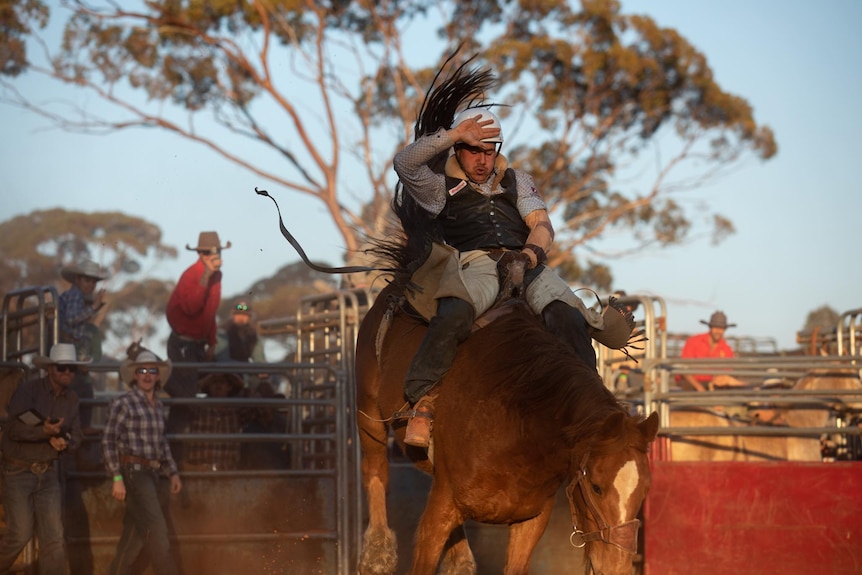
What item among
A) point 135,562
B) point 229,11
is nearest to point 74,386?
point 135,562

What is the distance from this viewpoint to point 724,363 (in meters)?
10.7

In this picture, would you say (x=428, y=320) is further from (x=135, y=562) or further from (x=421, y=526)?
(x=135, y=562)

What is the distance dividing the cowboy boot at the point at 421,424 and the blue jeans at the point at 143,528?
4142 mm

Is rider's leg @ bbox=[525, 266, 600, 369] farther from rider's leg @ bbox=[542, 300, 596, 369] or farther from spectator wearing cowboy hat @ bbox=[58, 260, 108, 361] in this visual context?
spectator wearing cowboy hat @ bbox=[58, 260, 108, 361]

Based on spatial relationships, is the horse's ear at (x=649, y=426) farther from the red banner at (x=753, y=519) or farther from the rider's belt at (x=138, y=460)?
the rider's belt at (x=138, y=460)

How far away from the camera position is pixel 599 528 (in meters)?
4.92


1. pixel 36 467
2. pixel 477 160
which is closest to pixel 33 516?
pixel 36 467

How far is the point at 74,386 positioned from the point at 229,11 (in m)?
17.1

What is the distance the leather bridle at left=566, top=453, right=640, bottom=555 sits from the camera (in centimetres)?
481

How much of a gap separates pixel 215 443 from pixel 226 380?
68 centimetres

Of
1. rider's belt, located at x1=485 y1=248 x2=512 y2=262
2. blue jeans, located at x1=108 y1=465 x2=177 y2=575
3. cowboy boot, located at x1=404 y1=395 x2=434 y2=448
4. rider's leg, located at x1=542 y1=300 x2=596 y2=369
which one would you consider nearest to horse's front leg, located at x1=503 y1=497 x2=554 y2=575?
cowboy boot, located at x1=404 y1=395 x2=434 y2=448

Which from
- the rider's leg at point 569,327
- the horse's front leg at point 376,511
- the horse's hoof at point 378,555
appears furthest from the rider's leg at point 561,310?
the horse's hoof at point 378,555

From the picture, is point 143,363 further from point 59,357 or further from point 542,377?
point 542,377

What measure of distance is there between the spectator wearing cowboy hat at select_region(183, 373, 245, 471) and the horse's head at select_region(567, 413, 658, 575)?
6.41m
